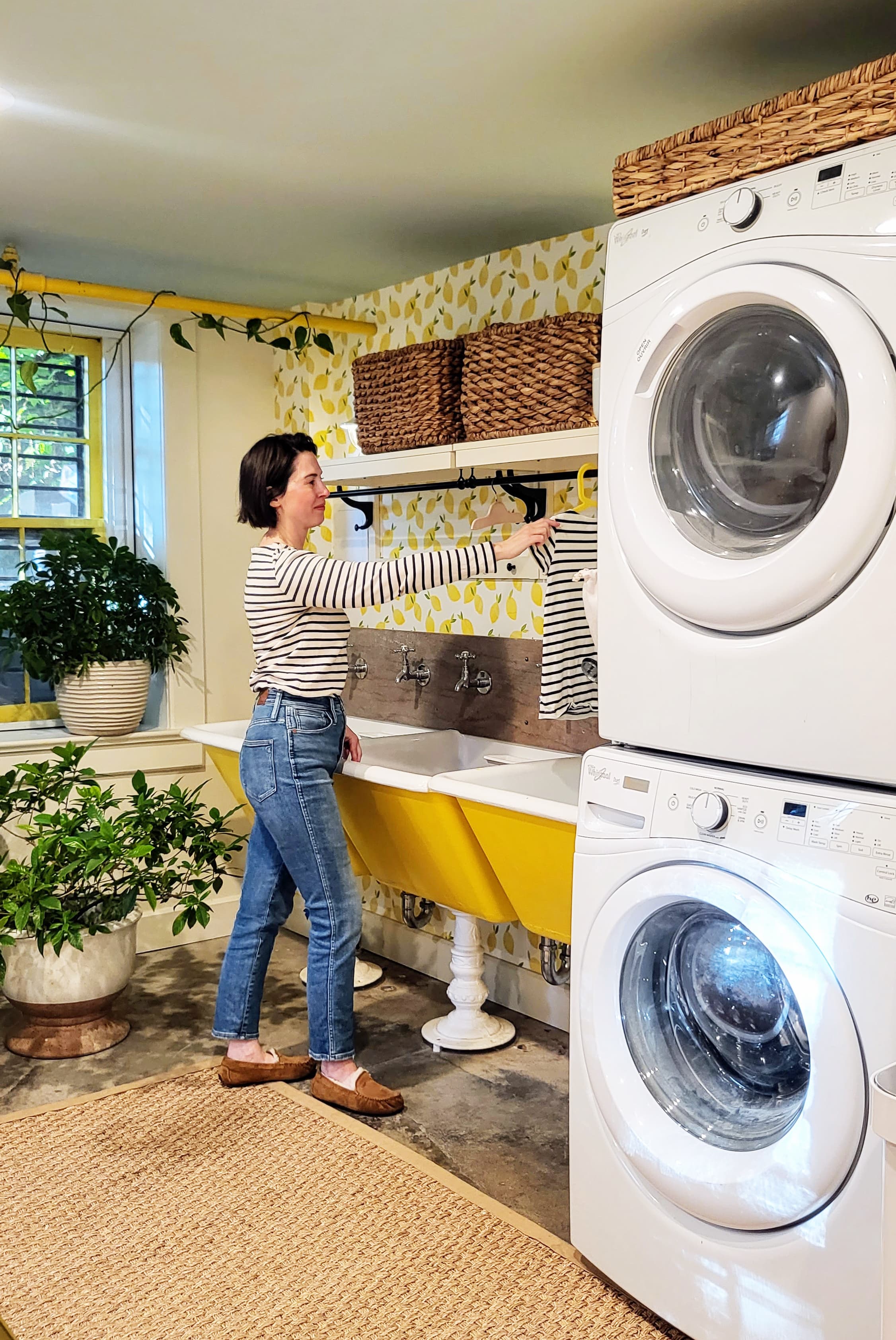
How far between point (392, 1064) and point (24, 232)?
103 inches

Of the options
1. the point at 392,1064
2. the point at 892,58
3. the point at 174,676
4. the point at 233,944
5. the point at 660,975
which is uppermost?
the point at 892,58

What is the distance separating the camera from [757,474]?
1.87m

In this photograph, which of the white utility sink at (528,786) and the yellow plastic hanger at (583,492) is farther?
the yellow plastic hanger at (583,492)

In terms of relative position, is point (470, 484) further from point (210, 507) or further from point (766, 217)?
point (766, 217)

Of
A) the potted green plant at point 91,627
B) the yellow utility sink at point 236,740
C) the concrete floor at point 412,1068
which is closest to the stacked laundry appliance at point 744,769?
the concrete floor at point 412,1068

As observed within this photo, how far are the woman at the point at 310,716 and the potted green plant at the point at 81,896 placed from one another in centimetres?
45

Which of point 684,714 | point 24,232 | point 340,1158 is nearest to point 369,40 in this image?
point 684,714

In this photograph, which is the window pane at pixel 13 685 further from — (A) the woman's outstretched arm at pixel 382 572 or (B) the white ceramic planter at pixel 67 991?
(A) the woman's outstretched arm at pixel 382 572

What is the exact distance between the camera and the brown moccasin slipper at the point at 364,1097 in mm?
2871

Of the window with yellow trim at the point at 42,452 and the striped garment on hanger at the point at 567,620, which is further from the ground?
the window with yellow trim at the point at 42,452

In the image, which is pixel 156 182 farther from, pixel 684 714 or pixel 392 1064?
pixel 392 1064

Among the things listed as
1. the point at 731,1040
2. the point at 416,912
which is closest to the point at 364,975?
the point at 416,912

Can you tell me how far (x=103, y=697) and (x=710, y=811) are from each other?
8.97ft

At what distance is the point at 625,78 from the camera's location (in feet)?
7.75
